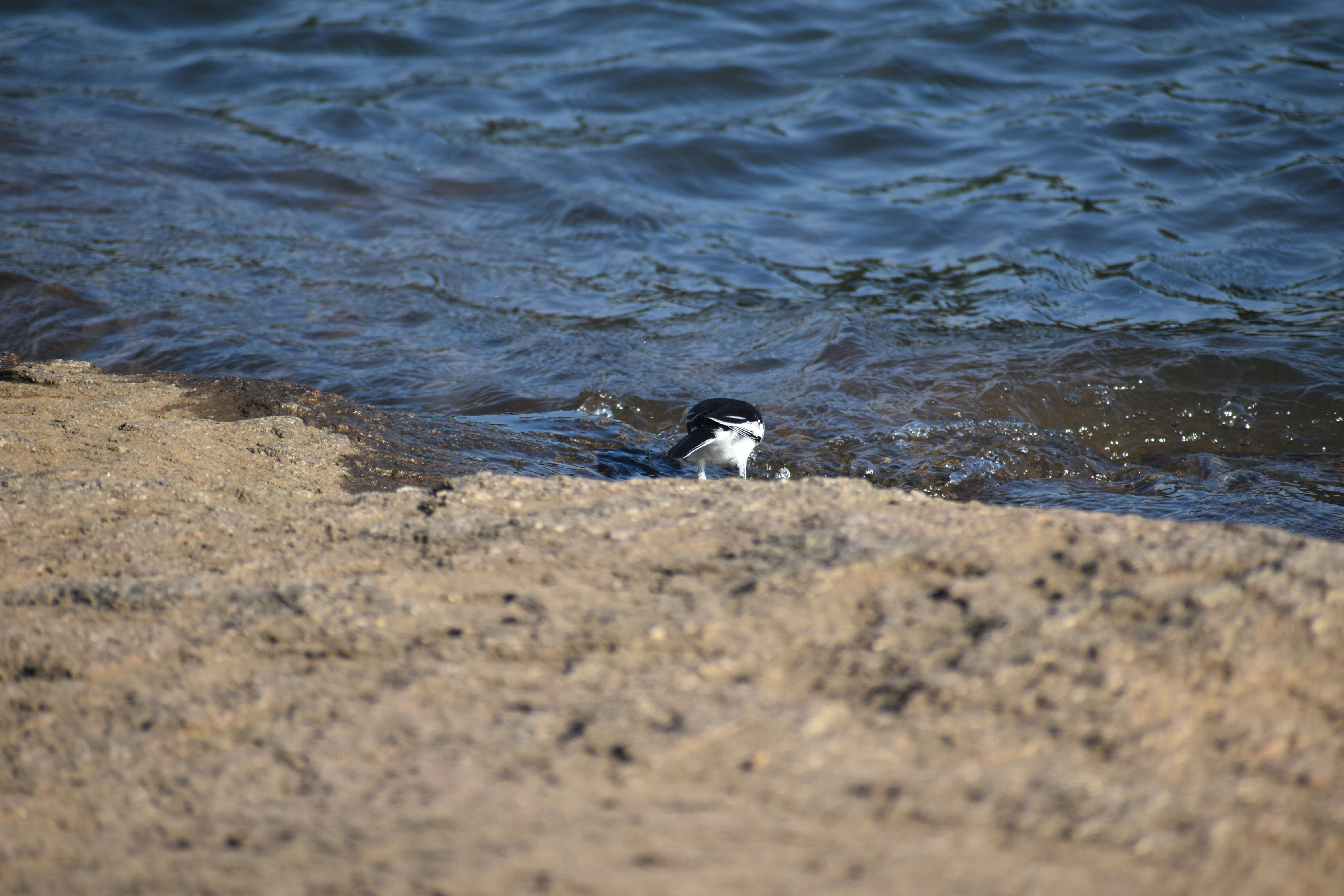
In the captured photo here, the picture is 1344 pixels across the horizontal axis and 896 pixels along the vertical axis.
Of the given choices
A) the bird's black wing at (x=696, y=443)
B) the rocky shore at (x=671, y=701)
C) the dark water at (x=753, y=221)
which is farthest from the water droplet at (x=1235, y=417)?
the rocky shore at (x=671, y=701)

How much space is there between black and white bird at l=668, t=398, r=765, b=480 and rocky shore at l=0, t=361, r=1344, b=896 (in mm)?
1902

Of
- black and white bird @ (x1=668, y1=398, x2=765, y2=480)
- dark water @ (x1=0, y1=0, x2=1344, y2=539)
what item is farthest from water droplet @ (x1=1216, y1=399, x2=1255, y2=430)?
black and white bird @ (x1=668, y1=398, x2=765, y2=480)

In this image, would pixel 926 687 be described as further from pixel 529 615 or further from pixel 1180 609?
pixel 529 615

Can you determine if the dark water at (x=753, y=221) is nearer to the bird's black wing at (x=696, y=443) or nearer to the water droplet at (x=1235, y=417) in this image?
the water droplet at (x=1235, y=417)

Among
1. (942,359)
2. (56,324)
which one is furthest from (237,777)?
(56,324)

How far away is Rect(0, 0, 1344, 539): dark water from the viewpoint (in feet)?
18.1

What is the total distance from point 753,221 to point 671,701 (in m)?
7.26

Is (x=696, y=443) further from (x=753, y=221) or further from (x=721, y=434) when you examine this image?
(x=753, y=221)

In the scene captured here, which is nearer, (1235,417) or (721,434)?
(721,434)

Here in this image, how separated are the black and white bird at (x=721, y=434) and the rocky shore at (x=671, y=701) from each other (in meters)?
1.90

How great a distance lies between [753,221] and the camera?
8.55 m

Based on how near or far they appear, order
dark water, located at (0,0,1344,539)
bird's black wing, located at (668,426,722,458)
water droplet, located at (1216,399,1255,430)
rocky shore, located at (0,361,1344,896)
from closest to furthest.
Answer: rocky shore, located at (0,361,1344,896)
bird's black wing, located at (668,426,722,458)
water droplet, located at (1216,399,1255,430)
dark water, located at (0,0,1344,539)

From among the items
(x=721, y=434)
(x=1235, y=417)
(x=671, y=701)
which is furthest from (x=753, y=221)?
(x=671, y=701)

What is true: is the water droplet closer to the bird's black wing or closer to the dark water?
the dark water
